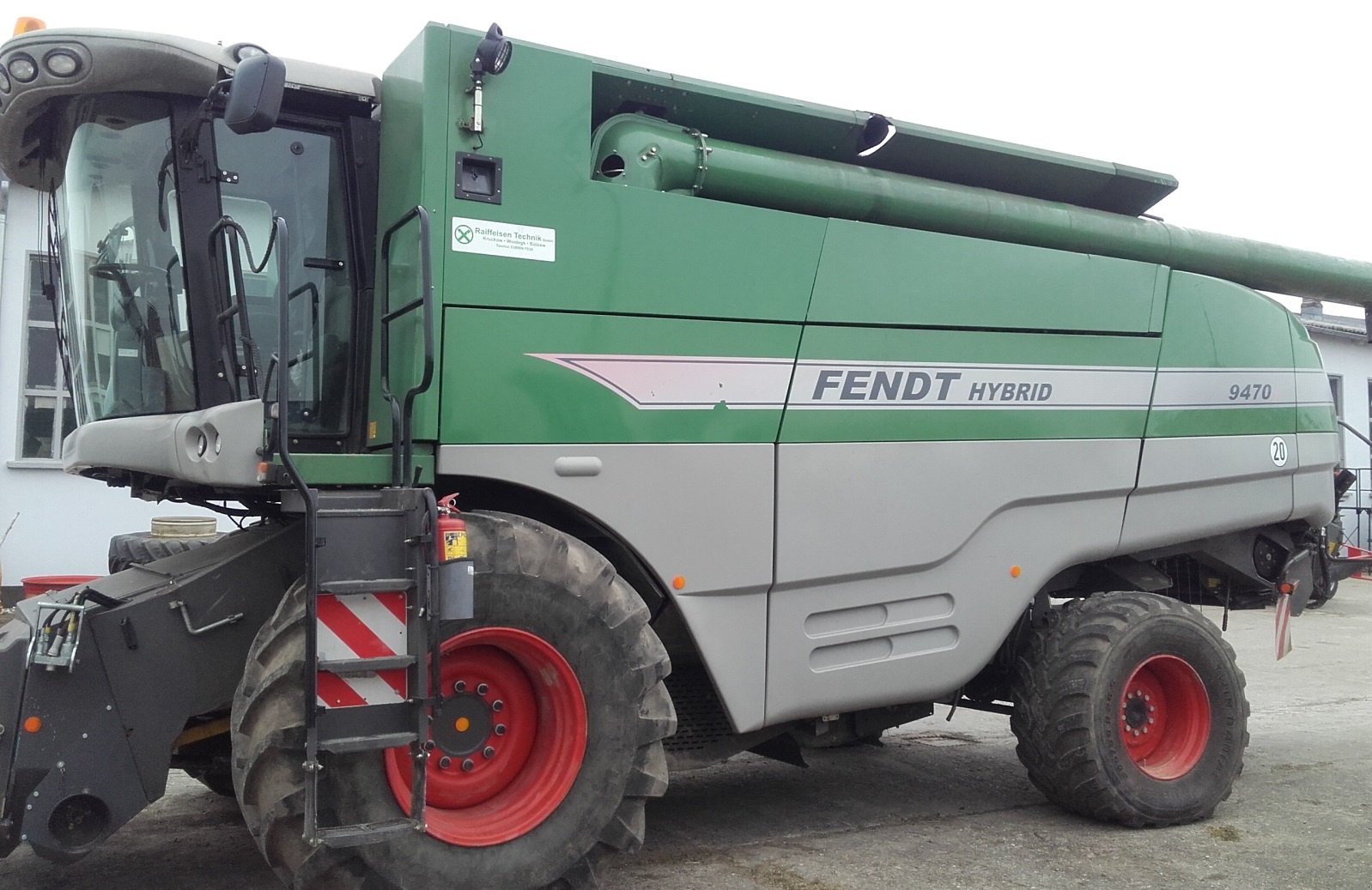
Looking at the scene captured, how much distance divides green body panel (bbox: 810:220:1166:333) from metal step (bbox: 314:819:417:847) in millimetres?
2406

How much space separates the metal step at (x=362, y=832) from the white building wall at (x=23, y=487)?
8225mm

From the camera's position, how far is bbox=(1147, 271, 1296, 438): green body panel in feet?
17.9

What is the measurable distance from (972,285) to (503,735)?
2727mm

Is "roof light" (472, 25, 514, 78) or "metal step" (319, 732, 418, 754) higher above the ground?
"roof light" (472, 25, 514, 78)

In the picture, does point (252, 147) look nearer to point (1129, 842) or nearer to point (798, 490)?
point (798, 490)

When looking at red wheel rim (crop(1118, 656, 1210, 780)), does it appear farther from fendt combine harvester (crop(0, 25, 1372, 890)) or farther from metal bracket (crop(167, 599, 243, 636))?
metal bracket (crop(167, 599, 243, 636))

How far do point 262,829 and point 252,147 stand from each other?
7.54 feet

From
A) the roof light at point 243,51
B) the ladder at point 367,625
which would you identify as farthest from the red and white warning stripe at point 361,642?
the roof light at point 243,51

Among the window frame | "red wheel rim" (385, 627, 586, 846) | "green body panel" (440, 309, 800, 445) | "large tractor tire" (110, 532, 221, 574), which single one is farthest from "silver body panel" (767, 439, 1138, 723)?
the window frame

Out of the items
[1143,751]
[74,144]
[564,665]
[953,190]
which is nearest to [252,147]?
[74,144]

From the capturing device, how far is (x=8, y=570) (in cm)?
1012

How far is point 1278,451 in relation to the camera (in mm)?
5801

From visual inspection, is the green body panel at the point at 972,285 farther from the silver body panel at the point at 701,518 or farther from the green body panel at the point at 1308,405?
→ the green body panel at the point at 1308,405

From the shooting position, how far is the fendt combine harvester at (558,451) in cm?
336
